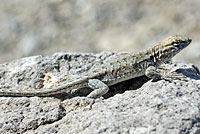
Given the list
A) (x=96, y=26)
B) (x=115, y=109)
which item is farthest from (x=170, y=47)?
(x=96, y=26)

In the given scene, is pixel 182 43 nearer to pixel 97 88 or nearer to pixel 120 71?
pixel 120 71

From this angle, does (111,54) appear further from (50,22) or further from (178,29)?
(50,22)

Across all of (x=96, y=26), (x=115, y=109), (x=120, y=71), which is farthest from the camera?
(x=96, y=26)

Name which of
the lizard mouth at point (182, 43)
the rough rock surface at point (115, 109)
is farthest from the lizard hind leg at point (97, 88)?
the lizard mouth at point (182, 43)

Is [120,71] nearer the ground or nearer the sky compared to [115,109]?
nearer the sky

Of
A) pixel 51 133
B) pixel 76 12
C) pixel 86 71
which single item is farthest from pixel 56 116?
pixel 76 12

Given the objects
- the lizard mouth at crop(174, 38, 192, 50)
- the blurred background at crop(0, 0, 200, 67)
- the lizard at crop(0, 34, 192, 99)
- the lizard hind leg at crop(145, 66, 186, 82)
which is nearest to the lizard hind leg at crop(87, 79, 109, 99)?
the lizard at crop(0, 34, 192, 99)

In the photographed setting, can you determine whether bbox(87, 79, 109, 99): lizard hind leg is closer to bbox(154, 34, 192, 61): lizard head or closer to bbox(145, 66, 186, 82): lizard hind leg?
bbox(145, 66, 186, 82): lizard hind leg
